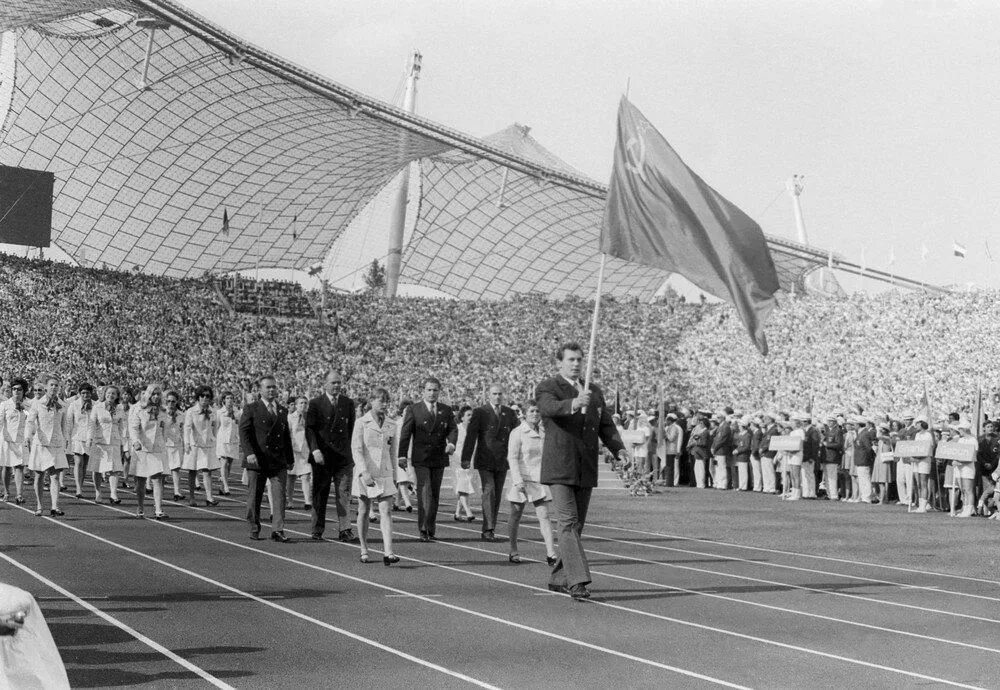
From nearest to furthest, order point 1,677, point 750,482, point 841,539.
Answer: point 1,677, point 841,539, point 750,482

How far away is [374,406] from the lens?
42.8 ft

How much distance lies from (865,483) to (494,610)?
57.2 ft

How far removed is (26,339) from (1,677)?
4274 centimetres

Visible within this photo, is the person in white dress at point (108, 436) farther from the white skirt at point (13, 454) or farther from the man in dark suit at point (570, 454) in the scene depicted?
the man in dark suit at point (570, 454)

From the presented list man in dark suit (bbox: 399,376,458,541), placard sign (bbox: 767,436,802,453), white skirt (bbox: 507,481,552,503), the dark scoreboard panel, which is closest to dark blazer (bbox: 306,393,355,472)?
man in dark suit (bbox: 399,376,458,541)

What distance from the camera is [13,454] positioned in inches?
704

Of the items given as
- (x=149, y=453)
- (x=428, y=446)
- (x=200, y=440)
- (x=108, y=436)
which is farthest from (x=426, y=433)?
(x=200, y=440)

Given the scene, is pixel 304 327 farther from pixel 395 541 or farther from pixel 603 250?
pixel 603 250

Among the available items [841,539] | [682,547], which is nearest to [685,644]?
[682,547]

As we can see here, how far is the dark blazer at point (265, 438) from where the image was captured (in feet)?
49.7

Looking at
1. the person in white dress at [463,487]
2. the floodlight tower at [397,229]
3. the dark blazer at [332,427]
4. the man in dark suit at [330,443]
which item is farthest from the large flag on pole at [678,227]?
the floodlight tower at [397,229]

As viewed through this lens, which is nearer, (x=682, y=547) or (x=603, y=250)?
(x=603, y=250)

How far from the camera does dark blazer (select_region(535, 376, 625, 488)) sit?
10203mm

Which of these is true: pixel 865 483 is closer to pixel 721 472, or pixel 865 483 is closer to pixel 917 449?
pixel 917 449
